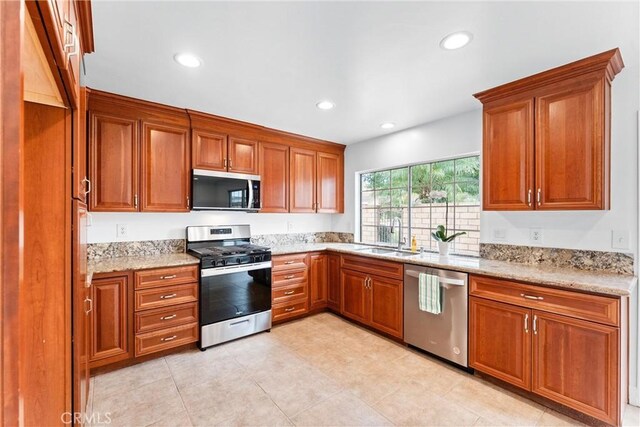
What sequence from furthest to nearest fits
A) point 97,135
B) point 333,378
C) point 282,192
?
point 282,192
point 97,135
point 333,378

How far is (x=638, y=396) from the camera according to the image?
2.06 metres

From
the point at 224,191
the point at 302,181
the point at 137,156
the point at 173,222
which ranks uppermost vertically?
the point at 137,156

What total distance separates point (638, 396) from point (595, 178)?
1556mm

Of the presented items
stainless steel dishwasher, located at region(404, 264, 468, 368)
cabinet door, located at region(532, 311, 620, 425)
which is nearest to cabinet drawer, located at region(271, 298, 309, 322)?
stainless steel dishwasher, located at region(404, 264, 468, 368)

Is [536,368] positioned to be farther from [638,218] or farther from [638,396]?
[638,218]

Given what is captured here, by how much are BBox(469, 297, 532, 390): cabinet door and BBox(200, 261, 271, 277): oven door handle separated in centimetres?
208

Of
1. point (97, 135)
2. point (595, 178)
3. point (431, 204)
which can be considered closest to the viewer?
point (595, 178)

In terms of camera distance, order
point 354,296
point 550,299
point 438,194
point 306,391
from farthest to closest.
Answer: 1. point 354,296
2. point 438,194
3. point 306,391
4. point 550,299

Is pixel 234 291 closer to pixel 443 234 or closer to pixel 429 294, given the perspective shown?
pixel 429 294

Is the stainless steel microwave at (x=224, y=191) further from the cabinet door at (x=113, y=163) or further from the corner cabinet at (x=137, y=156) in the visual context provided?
the cabinet door at (x=113, y=163)

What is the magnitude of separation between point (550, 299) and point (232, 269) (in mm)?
2677

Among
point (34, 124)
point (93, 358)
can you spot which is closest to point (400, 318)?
point (93, 358)

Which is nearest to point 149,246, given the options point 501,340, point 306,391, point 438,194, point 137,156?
point 137,156

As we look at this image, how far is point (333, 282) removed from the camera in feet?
12.7
